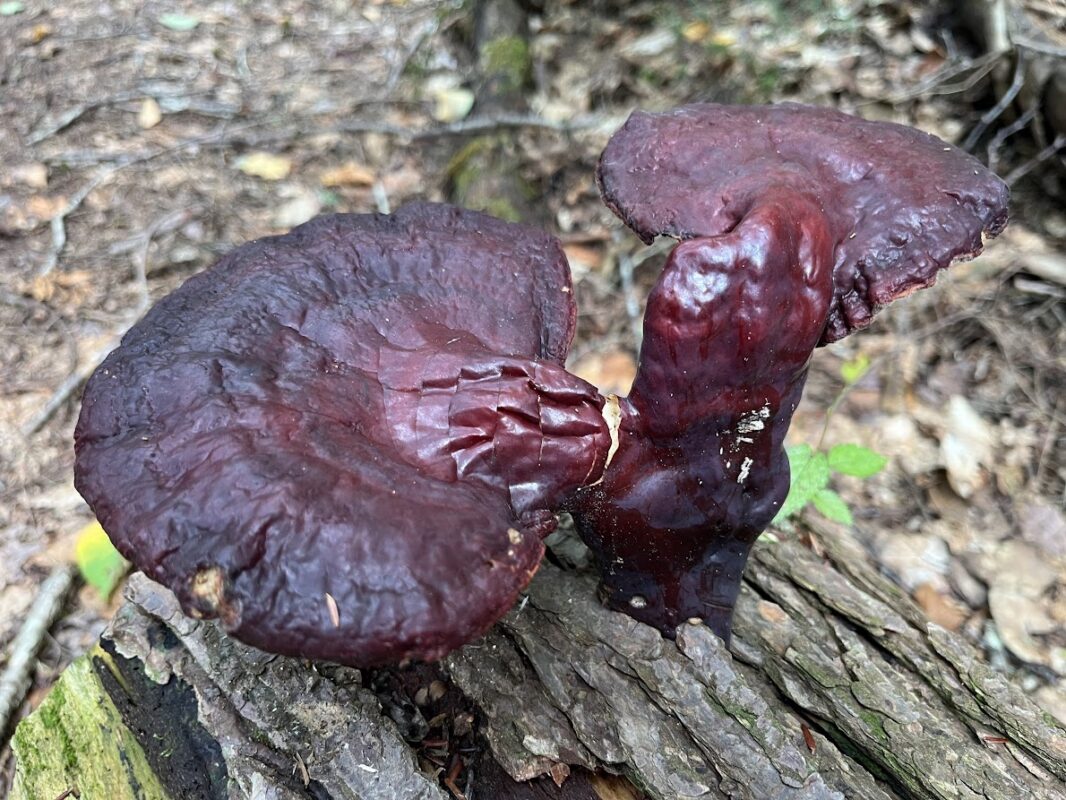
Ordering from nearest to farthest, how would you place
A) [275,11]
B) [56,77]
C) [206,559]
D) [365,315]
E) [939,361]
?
1. [206,559]
2. [365,315]
3. [939,361]
4. [56,77]
5. [275,11]

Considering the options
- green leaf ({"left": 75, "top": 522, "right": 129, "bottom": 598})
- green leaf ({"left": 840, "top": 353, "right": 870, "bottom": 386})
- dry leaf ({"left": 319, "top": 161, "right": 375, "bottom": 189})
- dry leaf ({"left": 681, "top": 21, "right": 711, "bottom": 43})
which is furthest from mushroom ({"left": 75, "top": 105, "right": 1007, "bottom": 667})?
dry leaf ({"left": 681, "top": 21, "right": 711, "bottom": 43})

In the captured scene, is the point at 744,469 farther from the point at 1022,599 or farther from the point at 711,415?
the point at 1022,599

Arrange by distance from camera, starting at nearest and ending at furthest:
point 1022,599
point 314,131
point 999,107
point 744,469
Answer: point 744,469 < point 1022,599 < point 999,107 < point 314,131

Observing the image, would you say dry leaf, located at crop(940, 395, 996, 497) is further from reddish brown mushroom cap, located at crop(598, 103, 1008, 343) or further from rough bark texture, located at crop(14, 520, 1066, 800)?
reddish brown mushroom cap, located at crop(598, 103, 1008, 343)

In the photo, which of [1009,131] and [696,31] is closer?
[1009,131]

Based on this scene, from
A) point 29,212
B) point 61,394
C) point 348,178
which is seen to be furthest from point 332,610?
point 29,212

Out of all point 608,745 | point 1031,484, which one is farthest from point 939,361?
point 608,745

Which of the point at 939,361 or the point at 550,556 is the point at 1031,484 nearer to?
the point at 939,361
